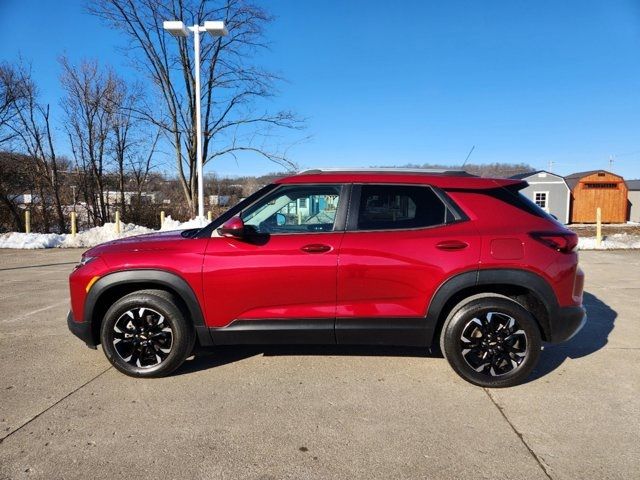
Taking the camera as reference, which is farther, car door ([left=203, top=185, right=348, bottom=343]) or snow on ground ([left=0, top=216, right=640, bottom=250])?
snow on ground ([left=0, top=216, right=640, bottom=250])

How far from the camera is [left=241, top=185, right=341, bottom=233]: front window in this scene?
357cm

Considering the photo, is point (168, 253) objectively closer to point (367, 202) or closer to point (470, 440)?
point (367, 202)

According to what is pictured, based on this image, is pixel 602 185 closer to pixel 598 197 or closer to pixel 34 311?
pixel 598 197

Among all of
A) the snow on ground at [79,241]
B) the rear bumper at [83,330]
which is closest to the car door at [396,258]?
the rear bumper at [83,330]

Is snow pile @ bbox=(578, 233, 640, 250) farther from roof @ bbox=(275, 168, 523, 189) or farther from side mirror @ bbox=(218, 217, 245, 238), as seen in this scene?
side mirror @ bbox=(218, 217, 245, 238)

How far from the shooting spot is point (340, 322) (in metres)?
3.48

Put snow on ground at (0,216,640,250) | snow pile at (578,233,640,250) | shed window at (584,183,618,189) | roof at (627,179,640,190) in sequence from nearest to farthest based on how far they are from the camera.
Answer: snow pile at (578,233,640,250) → snow on ground at (0,216,640,250) → shed window at (584,183,618,189) → roof at (627,179,640,190)

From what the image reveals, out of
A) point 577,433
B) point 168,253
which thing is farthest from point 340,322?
point 577,433

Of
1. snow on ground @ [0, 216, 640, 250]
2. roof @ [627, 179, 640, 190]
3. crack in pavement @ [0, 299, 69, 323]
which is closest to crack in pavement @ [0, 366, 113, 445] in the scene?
crack in pavement @ [0, 299, 69, 323]

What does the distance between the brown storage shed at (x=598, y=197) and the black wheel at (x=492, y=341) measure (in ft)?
120

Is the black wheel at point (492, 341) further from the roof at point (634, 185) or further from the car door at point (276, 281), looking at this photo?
the roof at point (634, 185)

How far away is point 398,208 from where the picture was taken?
3549 millimetres

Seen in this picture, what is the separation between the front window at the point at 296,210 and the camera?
357cm

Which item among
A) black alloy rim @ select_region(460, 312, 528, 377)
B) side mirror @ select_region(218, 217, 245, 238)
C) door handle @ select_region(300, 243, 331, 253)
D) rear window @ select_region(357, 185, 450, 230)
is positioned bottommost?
black alloy rim @ select_region(460, 312, 528, 377)
